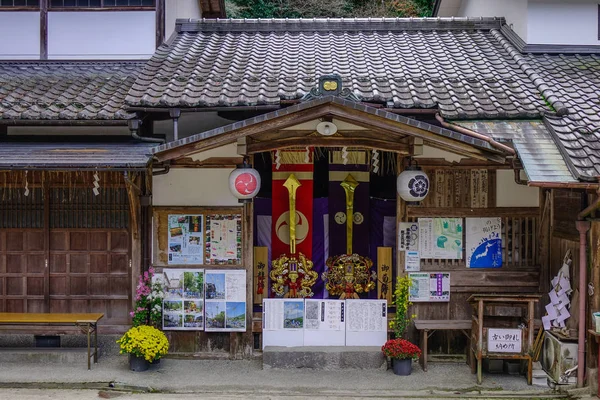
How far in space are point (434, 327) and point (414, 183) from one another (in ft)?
7.94

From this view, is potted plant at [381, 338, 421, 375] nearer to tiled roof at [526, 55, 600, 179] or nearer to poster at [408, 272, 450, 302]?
poster at [408, 272, 450, 302]

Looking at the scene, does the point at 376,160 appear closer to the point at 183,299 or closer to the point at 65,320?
the point at 183,299

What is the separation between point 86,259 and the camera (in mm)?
10539

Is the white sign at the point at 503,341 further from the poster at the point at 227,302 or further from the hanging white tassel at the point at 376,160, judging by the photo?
the poster at the point at 227,302

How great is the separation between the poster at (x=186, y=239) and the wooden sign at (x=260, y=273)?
1.09 m

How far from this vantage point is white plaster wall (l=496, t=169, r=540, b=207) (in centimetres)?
992

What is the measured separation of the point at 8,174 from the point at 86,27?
162 inches

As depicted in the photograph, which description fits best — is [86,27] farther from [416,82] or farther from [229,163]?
[416,82]

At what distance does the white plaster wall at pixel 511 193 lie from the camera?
9.92 m

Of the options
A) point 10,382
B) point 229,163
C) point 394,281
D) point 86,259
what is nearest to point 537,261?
point 394,281

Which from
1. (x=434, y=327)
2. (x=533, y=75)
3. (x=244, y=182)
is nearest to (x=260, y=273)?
(x=244, y=182)

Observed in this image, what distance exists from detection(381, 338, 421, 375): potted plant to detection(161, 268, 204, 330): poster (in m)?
3.27

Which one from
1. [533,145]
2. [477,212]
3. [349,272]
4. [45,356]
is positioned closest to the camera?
[533,145]

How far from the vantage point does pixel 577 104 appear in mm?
10109
